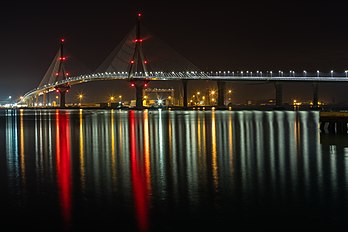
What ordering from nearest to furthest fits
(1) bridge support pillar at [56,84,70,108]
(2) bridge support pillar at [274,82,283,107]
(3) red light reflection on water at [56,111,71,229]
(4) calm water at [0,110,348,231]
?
(4) calm water at [0,110,348,231], (3) red light reflection on water at [56,111,71,229], (2) bridge support pillar at [274,82,283,107], (1) bridge support pillar at [56,84,70,108]

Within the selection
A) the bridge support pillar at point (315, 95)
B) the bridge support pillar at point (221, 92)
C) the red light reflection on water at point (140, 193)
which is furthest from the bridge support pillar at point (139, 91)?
the red light reflection on water at point (140, 193)

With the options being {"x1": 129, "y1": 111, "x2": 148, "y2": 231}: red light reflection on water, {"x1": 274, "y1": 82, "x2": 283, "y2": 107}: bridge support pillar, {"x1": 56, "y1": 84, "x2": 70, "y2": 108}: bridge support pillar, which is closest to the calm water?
{"x1": 129, "y1": 111, "x2": 148, "y2": 231}: red light reflection on water

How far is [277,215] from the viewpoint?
364 inches

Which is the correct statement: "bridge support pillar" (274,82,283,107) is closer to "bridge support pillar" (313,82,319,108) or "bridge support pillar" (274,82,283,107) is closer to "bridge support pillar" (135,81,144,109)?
"bridge support pillar" (313,82,319,108)

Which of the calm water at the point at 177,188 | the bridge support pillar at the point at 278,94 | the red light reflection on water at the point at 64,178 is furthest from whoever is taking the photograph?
the bridge support pillar at the point at 278,94

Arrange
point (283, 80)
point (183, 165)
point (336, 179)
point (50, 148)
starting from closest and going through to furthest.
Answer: point (336, 179)
point (183, 165)
point (50, 148)
point (283, 80)

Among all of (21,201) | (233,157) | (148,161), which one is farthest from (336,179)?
(21,201)

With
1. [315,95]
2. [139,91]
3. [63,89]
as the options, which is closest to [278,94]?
[315,95]

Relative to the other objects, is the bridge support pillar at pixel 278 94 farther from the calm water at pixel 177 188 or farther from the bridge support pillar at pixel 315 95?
the calm water at pixel 177 188

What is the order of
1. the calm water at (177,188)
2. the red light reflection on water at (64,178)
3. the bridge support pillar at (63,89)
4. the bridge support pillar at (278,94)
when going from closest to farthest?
the calm water at (177,188)
the red light reflection on water at (64,178)
the bridge support pillar at (278,94)
the bridge support pillar at (63,89)

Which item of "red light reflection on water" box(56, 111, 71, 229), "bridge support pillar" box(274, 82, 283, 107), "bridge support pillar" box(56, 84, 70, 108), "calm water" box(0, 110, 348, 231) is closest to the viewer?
"calm water" box(0, 110, 348, 231)

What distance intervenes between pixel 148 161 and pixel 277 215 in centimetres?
812

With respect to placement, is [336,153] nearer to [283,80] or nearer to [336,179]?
[336,179]

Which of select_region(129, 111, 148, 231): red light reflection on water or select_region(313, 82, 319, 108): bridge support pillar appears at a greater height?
select_region(313, 82, 319, 108): bridge support pillar
